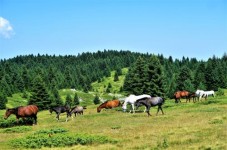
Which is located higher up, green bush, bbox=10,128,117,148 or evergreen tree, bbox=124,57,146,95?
evergreen tree, bbox=124,57,146,95

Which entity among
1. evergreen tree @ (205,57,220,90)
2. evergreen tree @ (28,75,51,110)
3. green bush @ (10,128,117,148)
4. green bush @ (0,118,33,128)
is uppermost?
evergreen tree @ (205,57,220,90)

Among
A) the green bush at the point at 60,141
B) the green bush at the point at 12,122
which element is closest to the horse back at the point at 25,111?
the green bush at the point at 12,122

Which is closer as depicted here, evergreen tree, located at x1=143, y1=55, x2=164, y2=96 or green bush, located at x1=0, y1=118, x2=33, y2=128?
green bush, located at x1=0, y1=118, x2=33, y2=128

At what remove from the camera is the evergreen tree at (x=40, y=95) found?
271 ft

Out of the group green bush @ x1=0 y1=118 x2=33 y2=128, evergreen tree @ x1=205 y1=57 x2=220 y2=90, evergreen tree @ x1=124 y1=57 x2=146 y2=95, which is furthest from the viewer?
evergreen tree @ x1=205 y1=57 x2=220 y2=90

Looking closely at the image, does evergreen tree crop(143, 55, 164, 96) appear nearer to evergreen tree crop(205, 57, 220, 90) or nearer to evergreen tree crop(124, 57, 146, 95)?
evergreen tree crop(124, 57, 146, 95)

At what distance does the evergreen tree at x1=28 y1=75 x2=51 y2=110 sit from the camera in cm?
8262

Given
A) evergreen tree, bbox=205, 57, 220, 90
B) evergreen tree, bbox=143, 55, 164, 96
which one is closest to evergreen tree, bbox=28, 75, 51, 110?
evergreen tree, bbox=143, 55, 164, 96

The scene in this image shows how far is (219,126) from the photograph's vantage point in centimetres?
2433

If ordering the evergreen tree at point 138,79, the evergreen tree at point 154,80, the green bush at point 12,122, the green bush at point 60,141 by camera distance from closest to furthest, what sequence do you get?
the green bush at point 60,141
the green bush at point 12,122
the evergreen tree at point 154,80
the evergreen tree at point 138,79

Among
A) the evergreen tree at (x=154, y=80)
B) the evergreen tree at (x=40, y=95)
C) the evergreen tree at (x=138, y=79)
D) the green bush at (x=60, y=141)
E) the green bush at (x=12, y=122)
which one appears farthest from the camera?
the evergreen tree at (x=40, y=95)

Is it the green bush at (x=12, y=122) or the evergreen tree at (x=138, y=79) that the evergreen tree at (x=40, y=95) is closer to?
the evergreen tree at (x=138, y=79)

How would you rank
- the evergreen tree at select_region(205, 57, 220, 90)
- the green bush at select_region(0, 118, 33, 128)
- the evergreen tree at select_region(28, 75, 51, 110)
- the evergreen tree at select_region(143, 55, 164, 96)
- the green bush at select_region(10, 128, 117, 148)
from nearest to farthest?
1. the green bush at select_region(10, 128, 117, 148)
2. the green bush at select_region(0, 118, 33, 128)
3. the evergreen tree at select_region(143, 55, 164, 96)
4. the evergreen tree at select_region(28, 75, 51, 110)
5. the evergreen tree at select_region(205, 57, 220, 90)

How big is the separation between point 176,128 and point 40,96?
204ft
